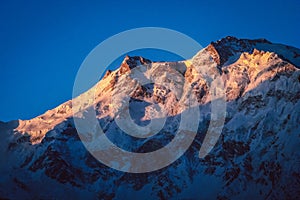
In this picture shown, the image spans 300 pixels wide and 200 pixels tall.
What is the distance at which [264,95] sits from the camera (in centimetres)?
18388

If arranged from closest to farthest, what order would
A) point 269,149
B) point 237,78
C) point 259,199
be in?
1. point 259,199
2. point 269,149
3. point 237,78

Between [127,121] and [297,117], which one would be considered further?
[127,121]

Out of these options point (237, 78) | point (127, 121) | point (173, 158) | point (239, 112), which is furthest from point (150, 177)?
point (237, 78)

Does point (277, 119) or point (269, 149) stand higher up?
point (277, 119)

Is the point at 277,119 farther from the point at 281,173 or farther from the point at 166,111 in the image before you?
the point at 166,111

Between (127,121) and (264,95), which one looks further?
(127,121)

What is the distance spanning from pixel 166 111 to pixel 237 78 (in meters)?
30.5

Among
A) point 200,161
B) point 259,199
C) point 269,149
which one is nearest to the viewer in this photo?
point 259,199

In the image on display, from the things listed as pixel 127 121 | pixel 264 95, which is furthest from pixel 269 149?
pixel 127 121

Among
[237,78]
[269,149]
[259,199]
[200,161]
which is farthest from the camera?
[237,78]

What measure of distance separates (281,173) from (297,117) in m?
22.4

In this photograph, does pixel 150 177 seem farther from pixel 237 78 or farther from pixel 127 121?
pixel 237 78

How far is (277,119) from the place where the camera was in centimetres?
17388

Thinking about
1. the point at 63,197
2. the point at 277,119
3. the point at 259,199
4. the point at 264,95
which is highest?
the point at 264,95
